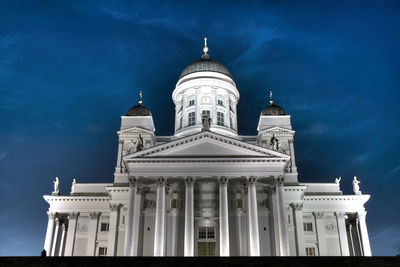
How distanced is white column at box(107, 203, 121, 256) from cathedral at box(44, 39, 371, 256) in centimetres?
10

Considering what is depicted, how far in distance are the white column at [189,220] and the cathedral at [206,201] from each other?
0.25 feet

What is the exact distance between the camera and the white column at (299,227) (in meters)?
36.4

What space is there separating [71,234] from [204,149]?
17.8 meters

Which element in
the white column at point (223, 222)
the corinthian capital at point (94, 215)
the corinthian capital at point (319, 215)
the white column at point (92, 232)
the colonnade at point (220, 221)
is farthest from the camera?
the corinthian capital at point (94, 215)

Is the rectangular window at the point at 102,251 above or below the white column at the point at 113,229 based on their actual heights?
below

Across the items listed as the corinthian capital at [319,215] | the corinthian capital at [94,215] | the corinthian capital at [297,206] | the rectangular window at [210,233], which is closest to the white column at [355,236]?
the corinthian capital at [319,215]

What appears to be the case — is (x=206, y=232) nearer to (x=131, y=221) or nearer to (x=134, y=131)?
(x=131, y=221)

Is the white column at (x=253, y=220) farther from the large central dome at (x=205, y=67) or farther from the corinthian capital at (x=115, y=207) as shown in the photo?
the large central dome at (x=205, y=67)

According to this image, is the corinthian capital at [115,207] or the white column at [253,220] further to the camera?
the corinthian capital at [115,207]

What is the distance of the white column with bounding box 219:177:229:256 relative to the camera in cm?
2923

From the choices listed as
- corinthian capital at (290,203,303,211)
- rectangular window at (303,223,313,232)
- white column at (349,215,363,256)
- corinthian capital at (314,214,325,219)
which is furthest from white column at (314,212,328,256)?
white column at (349,215,363,256)

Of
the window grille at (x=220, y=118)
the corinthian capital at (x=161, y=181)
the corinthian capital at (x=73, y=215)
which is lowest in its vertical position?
the corinthian capital at (x=73, y=215)

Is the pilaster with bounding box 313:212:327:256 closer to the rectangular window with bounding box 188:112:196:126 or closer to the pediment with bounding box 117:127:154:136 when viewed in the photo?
the rectangular window with bounding box 188:112:196:126

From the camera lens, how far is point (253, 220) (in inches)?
1203
